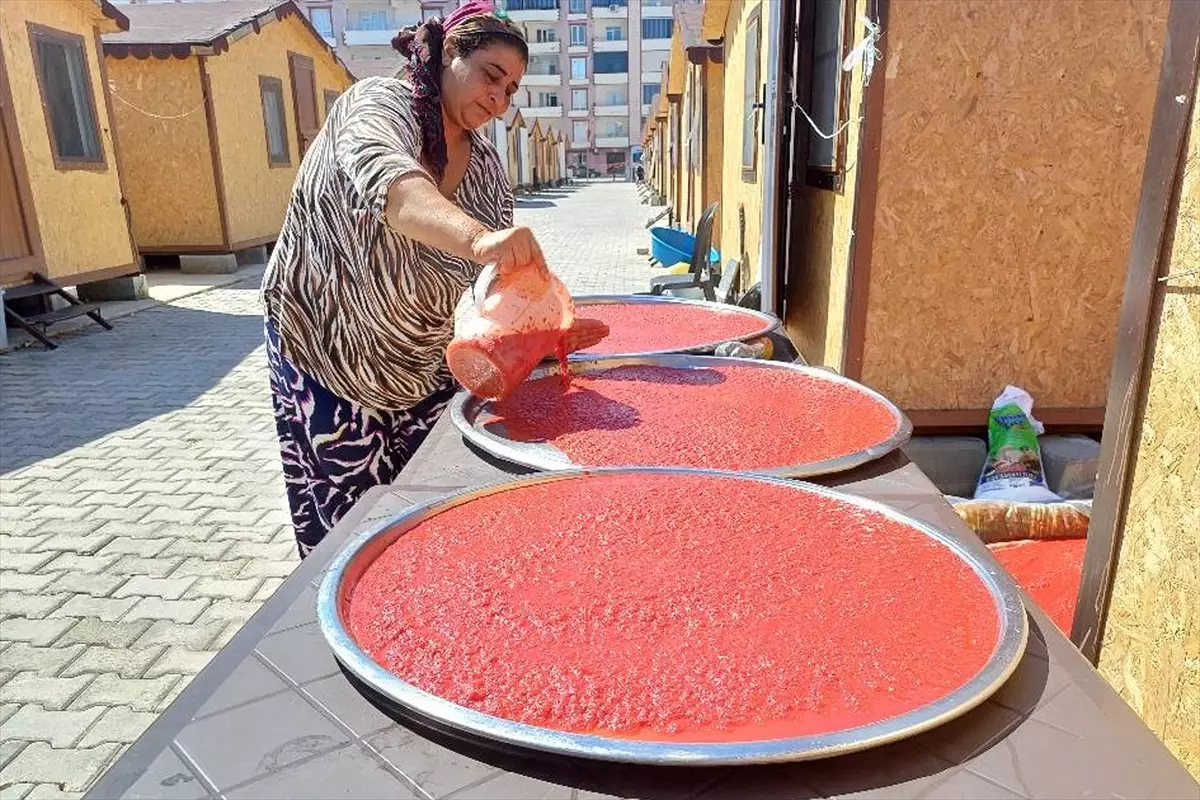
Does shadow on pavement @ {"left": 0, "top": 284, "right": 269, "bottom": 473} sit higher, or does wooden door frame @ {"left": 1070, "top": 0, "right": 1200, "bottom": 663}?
wooden door frame @ {"left": 1070, "top": 0, "right": 1200, "bottom": 663}

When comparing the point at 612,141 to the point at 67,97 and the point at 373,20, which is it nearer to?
the point at 373,20

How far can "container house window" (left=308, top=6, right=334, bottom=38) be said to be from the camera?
48281mm

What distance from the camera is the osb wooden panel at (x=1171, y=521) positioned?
1.42m

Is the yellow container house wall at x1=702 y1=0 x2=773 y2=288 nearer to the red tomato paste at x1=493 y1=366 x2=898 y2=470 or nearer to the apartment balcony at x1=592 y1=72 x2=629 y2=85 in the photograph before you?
the red tomato paste at x1=493 y1=366 x2=898 y2=470

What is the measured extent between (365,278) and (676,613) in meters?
1.22

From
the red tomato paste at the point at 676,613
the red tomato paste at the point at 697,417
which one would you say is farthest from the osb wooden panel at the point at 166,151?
the red tomato paste at the point at 676,613

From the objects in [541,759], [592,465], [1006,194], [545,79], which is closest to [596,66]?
[545,79]

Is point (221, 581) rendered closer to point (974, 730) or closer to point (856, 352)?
point (856, 352)

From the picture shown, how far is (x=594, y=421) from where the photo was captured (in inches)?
66.1

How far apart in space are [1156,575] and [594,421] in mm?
1050

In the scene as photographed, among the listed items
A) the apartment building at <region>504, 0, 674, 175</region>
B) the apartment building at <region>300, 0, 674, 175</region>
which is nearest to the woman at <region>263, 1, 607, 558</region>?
the apartment building at <region>300, 0, 674, 175</region>

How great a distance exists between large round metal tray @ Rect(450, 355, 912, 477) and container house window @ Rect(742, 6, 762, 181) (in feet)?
14.7

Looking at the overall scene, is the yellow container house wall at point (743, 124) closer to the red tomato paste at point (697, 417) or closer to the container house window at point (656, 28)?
the red tomato paste at point (697, 417)

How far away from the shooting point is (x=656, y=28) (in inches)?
2276
